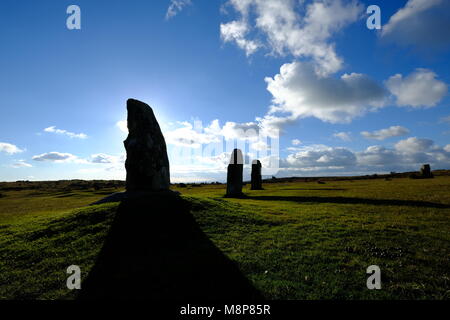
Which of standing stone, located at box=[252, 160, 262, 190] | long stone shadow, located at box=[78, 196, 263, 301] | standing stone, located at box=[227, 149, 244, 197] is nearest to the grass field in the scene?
long stone shadow, located at box=[78, 196, 263, 301]

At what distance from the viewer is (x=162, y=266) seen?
360 inches

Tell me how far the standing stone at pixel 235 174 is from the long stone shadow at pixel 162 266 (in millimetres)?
21071

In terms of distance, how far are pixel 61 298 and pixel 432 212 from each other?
2397 cm

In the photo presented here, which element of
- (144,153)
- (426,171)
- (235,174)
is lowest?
(235,174)

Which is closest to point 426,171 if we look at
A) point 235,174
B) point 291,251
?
point 235,174

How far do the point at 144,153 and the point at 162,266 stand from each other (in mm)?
13482

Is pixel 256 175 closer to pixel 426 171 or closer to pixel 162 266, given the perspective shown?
pixel 162 266

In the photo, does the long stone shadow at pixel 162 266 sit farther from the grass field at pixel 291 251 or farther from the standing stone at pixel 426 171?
the standing stone at pixel 426 171

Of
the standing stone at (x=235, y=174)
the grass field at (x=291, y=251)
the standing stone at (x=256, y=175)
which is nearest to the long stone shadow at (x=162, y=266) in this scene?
the grass field at (x=291, y=251)

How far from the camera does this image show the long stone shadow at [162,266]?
7.41 m

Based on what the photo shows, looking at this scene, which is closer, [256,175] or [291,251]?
[291,251]

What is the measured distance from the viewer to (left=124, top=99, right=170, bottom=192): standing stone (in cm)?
2086
